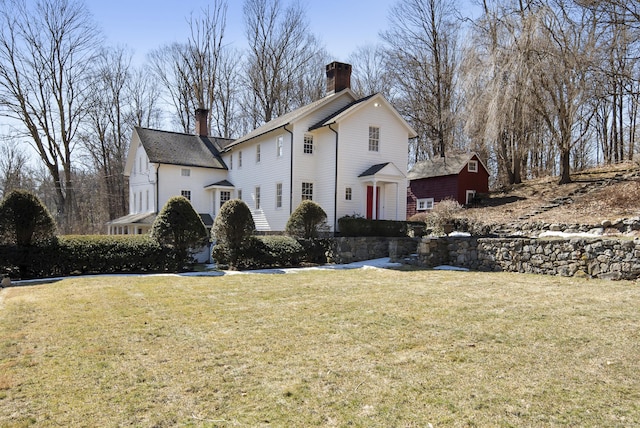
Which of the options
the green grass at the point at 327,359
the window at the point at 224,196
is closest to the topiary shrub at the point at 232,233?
the green grass at the point at 327,359

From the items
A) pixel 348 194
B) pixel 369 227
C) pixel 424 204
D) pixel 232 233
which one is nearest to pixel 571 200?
pixel 369 227

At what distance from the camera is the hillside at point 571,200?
1581 cm

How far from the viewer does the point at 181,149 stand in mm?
26578

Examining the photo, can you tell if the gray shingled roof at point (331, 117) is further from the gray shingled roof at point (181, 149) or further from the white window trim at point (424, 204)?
the white window trim at point (424, 204)

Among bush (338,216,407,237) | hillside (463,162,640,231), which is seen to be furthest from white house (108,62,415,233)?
hillside (463,162,640,231)

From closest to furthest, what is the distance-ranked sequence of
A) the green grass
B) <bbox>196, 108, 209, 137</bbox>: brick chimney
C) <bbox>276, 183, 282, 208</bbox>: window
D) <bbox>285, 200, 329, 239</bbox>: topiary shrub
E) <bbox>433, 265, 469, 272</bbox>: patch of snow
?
the green grass, <bbox>433, 265, 469, 272</bbox>: patch of snow, <bbox>285, 200, 329, 239</bbox>: topiary shrub, <bbox>276, 183, 282, 208</bbox>: window, <bbox>196, 108, 209, 137</bbox>: brick chimney

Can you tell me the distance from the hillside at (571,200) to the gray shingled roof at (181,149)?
51.6 feet

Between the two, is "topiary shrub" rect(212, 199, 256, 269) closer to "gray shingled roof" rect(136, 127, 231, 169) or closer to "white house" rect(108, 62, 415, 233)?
"white house" rect(108, 62, 415, 233)

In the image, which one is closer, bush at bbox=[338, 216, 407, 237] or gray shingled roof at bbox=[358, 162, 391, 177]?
bush at bbox=[338, 216, 407, 237]

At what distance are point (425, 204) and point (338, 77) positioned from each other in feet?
38.2

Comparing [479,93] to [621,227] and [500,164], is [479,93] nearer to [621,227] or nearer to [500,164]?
[621,227]

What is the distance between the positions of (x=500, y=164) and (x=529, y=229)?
1812cm

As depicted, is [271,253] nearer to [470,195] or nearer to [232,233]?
[232,233]

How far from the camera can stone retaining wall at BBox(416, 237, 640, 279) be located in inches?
356
